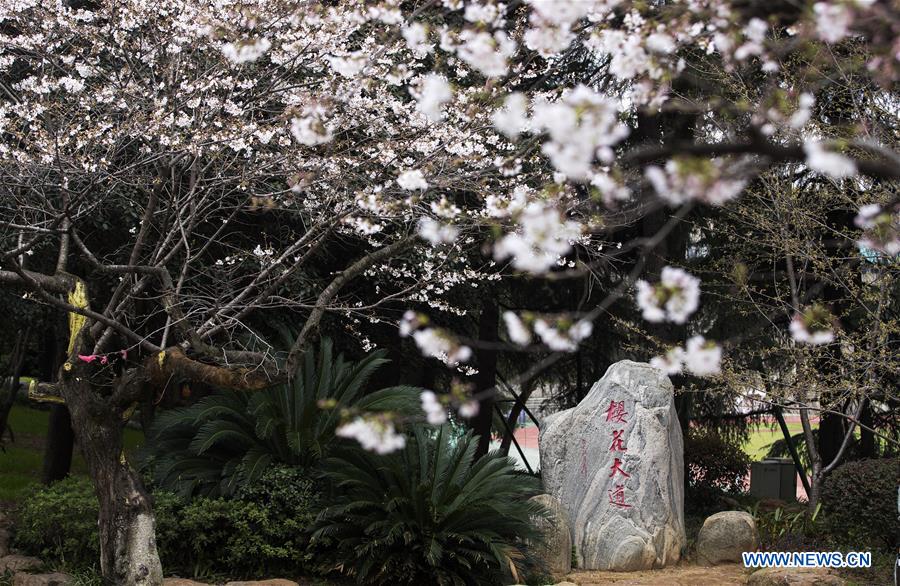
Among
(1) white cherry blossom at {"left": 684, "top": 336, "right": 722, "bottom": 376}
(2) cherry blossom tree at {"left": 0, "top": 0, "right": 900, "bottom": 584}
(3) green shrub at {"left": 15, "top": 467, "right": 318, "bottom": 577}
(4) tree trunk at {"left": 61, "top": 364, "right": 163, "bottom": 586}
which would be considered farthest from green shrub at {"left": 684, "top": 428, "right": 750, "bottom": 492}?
(1) white cherry blossom at {"left": 684, "top": 336, "right": 722, "bottom": 376}

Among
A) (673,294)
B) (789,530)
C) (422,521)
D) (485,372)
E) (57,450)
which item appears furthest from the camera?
(485,372)

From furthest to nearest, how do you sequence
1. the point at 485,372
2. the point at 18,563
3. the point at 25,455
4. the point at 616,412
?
the point at 25,455 < the point at 485,372 < the point at 616,412 < the point at 18,563

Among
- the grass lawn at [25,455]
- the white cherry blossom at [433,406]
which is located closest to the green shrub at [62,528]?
the grass lawn at [25,455]

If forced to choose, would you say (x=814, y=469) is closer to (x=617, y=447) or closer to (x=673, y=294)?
(x=617, y=447)

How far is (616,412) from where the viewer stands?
883 cm

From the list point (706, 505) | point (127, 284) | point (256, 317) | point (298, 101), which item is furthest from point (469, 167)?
point (706, 505)

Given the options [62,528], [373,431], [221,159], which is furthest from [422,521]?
[373,431]

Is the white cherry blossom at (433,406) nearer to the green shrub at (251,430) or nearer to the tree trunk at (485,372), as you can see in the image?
the green shrub at (251,430)

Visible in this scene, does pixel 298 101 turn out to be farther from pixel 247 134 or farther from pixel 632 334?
pixel 632 334

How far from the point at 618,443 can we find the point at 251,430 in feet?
11.4

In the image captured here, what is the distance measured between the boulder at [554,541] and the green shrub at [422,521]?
1.13ft

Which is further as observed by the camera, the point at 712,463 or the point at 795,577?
the point at 712,463

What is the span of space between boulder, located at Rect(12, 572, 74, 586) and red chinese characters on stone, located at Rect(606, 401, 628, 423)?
495cm

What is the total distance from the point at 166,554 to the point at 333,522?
4.38 ft
